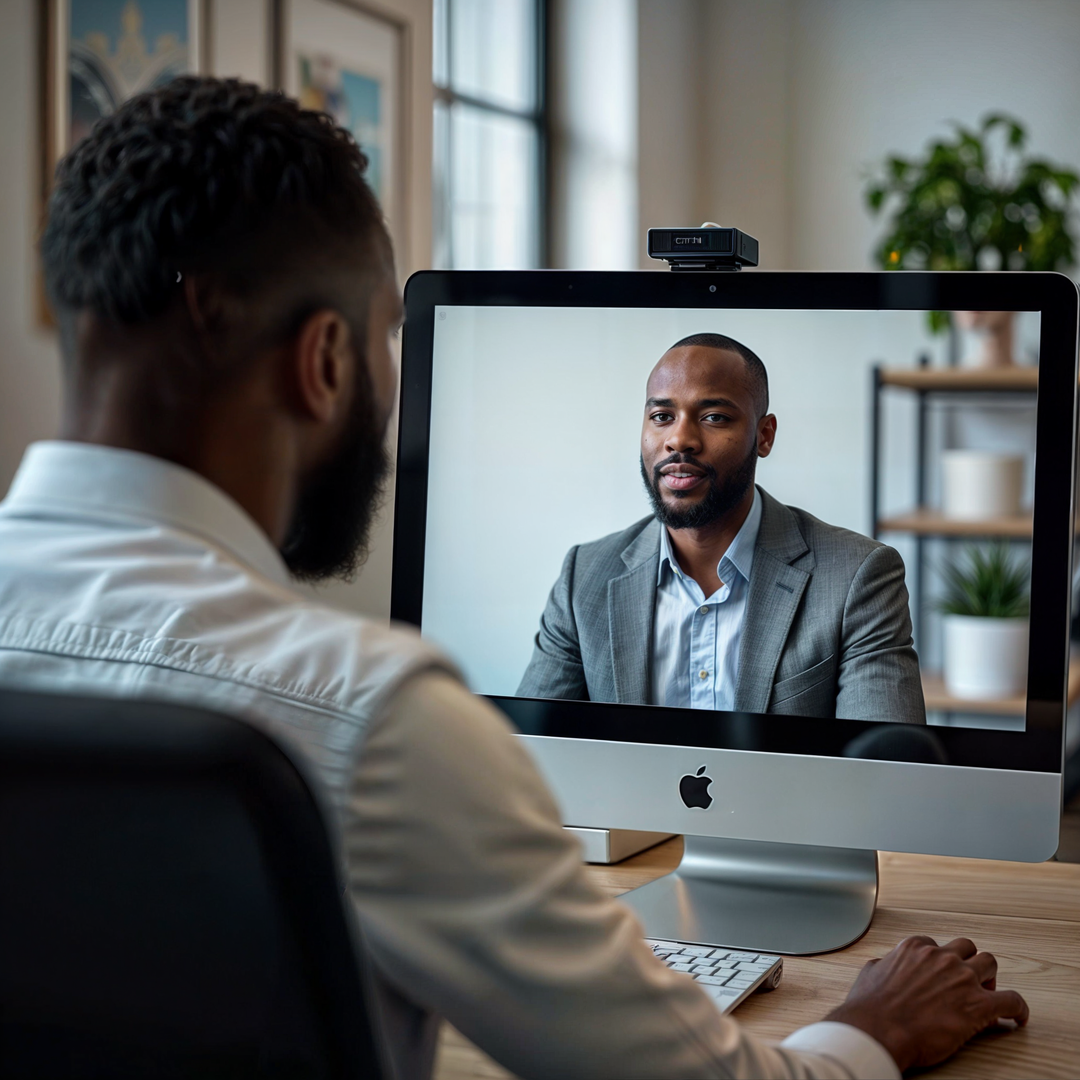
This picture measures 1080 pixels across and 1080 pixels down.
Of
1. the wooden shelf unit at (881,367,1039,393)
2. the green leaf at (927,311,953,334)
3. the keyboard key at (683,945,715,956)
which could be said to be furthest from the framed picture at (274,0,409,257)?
the keyboard key at (683,945,715,956)

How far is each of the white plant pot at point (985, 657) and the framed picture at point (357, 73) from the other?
147cm

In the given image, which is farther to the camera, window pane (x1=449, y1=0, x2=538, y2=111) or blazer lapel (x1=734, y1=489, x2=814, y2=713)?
window pane (x1=449, y1=0, x2=538, y2=111)

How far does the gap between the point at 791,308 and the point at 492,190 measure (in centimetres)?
289

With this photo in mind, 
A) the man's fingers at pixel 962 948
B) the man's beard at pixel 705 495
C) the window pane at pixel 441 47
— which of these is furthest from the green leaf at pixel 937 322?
the window pane at pixel 441 47

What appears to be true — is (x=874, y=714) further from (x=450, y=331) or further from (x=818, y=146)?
(x=818, y=146)

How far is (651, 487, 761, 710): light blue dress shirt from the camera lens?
37.9 inches

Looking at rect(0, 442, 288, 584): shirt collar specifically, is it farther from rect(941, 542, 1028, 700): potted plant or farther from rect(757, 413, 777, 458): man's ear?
rect(941, 542, 1028, 700): potted plant

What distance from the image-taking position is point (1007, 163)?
3.92 m

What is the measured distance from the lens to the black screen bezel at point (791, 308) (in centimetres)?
93

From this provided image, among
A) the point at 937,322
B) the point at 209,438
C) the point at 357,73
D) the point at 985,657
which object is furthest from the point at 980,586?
the point at 209,438

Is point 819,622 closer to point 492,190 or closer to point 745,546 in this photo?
point 745,546

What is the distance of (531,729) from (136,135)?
0.61 meters

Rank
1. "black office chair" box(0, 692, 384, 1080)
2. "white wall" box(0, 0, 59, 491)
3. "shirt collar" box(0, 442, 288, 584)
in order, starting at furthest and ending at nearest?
"white wall" box(0, 0, 59, 491) < "shirt collar" box(0, 442, 288, 584) < "black office chair" box(0, 692, 384, 1080)

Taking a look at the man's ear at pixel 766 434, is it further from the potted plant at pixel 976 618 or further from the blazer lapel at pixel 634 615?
the potted plant at pixel 976 618
